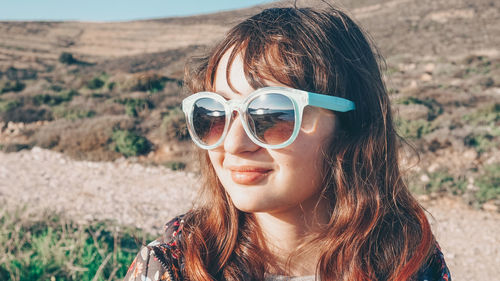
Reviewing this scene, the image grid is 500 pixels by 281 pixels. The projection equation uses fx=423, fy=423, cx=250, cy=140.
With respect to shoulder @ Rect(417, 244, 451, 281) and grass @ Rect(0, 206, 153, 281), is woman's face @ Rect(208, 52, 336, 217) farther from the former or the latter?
grass @ Rect(0, 206, 153, 281)

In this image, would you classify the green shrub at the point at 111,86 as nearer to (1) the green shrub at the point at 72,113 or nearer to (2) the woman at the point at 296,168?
(1) the green shrub at the point at 72,113

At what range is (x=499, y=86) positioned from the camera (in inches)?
561

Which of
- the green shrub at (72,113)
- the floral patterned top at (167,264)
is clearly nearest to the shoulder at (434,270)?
the floral patterned top at (167,264)

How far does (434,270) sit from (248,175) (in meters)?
0.77

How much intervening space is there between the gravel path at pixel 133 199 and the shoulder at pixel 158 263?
2965 mm

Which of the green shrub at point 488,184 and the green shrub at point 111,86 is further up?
the green shrub at point 111,86

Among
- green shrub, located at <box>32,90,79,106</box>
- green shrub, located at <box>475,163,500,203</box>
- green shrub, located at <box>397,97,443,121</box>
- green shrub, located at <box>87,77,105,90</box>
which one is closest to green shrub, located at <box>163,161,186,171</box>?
green shrub, located at <box>475,163,500,203</box>

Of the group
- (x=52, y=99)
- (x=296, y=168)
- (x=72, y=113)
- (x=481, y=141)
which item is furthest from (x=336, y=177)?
(x=52, y=99)

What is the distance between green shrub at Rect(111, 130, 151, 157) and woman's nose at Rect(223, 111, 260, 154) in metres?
9.35

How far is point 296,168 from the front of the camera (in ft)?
4.56

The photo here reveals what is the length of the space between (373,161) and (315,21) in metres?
0.58

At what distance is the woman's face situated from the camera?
1352 millimetres

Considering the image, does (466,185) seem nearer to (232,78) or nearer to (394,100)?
(394,100)

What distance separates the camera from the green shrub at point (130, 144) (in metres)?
10.4
